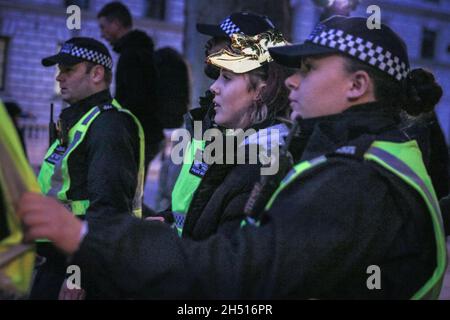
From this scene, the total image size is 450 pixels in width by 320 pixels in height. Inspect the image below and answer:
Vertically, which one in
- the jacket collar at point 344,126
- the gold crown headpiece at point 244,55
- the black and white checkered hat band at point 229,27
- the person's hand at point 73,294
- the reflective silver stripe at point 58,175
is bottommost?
the person's hand at point 73,294

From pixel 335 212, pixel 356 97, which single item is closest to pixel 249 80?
pixel 356 97

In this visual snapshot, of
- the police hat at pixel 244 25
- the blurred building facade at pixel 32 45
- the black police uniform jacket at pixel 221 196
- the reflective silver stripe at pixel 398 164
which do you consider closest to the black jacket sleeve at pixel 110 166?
the police hat at pixel 244 25

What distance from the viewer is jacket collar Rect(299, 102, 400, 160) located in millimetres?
1992

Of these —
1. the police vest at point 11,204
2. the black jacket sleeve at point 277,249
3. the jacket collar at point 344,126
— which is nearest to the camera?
the police vest at point 11,204

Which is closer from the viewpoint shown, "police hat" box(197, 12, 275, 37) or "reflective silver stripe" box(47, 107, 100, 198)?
"police hat" box(197, 12, 275, 37)

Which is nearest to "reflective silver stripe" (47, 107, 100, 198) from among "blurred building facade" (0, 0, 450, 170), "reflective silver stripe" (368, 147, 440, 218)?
"reflective silver stripe" (368, 147, 440, 218)

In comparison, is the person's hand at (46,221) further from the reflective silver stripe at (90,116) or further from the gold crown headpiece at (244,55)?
the reflective silver stripe at (90,116)

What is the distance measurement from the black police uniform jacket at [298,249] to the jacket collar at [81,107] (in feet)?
6.54

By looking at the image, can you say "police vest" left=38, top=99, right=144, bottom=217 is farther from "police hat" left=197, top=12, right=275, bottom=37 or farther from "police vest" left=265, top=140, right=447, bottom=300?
"police vest" left=265, top=140, right=447, bottom=300

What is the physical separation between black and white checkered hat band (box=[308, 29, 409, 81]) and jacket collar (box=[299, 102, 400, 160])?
0.13 meters

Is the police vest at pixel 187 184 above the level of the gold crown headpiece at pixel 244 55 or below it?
below

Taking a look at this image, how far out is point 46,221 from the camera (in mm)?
1639

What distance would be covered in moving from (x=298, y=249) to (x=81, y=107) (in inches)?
95.6

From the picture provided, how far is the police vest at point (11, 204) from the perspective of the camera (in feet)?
5.28
